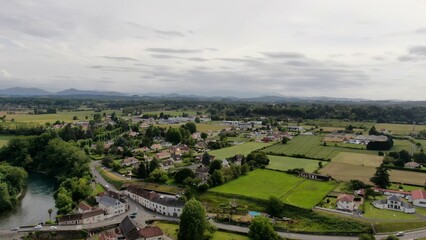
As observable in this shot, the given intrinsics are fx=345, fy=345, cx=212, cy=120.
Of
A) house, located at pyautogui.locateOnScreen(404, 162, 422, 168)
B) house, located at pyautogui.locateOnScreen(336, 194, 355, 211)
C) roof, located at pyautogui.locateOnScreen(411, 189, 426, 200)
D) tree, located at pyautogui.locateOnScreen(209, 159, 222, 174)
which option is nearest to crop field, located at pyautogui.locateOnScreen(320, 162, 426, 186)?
house, located at pyautogui.locateOnScreen(404, 162, 422, 168)

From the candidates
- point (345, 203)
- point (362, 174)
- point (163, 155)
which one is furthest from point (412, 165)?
point (163, 155)

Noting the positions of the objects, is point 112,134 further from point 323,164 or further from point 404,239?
point 404,239

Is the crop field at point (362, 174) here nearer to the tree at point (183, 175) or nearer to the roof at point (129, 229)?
the tree at point (183, 175)

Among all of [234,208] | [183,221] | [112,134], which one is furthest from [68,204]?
[112,134]

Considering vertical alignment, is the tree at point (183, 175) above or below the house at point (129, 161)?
above

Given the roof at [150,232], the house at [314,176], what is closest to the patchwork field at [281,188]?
the house at [314,176]
